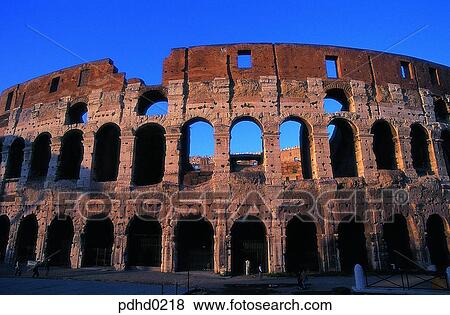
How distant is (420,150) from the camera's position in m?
18.5

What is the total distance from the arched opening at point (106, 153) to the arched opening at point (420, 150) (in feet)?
52.6

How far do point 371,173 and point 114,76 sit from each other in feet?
A: 46.6

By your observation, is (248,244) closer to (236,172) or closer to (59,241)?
(236,172)

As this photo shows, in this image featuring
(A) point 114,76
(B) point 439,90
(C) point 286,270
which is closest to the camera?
(C) point 286,270

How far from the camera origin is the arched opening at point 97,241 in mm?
15867

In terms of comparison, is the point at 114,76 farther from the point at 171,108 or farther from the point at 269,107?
the point at 269,107

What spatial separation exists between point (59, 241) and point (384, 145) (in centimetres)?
1822

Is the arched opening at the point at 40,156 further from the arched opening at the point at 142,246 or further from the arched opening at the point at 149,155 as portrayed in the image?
the arched opening at the point at 142,246

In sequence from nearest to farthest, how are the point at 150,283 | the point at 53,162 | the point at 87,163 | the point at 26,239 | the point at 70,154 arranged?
the point at 150,283
the point at 87,163
the point at 53,162
the point at 26,239
the point at 70,154

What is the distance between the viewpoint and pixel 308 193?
15180 mm

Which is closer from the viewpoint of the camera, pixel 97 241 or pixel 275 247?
pixel 275 247

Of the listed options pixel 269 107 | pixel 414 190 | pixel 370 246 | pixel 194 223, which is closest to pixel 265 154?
pixel 269 107

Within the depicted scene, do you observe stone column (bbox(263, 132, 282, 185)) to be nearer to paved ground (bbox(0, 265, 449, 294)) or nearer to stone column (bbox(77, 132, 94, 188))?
paved ground (bbox(0, 265, 449, 294))


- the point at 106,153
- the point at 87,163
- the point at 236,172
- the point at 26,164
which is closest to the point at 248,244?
the point at 236,172
